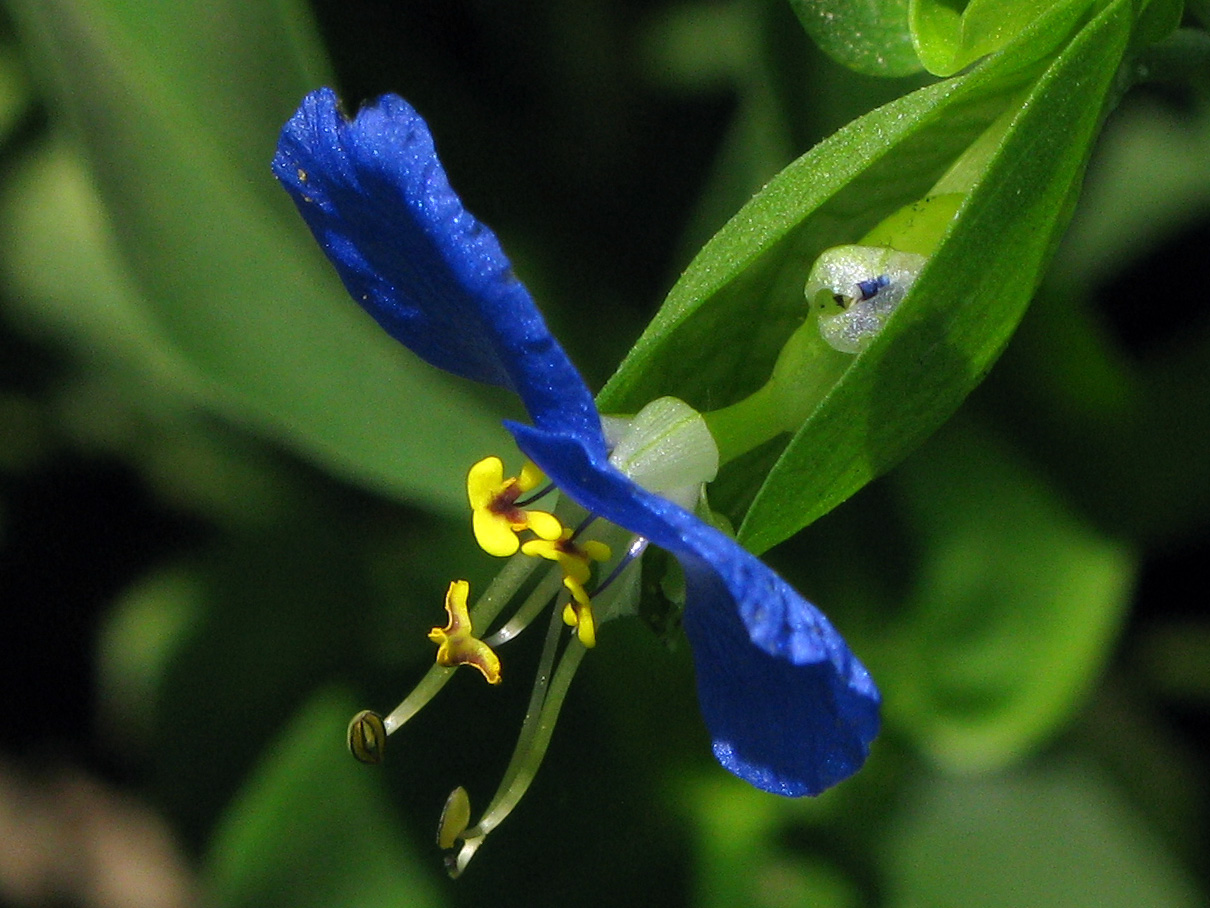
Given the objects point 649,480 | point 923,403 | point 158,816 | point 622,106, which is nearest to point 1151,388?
point 622,106

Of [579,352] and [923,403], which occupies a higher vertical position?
[923,403]

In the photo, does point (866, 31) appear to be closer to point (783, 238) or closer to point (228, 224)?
point (783, 238)

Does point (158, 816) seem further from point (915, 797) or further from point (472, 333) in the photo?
point (472, 333)

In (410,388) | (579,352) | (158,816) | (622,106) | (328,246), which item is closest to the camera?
(328,246)

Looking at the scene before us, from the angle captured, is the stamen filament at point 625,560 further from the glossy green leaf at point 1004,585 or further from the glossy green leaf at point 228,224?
the glossy green leaf at point 1004,585

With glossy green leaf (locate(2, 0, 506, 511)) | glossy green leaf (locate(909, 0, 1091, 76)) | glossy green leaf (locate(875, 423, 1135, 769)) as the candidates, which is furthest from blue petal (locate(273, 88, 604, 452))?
glossy green leaf (locate(875, 423, 1135, 769))

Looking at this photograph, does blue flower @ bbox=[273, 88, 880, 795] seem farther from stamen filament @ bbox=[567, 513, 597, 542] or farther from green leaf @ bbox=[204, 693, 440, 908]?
green leaf @ bbox=[204, 693, 440, 908]

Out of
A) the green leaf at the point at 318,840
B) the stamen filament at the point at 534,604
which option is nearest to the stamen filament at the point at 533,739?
the stamen filament at the point at 534,604
